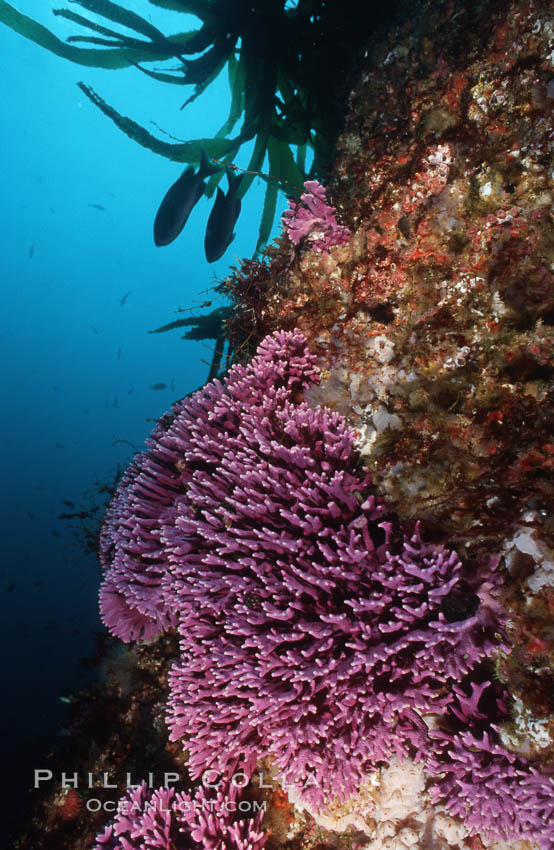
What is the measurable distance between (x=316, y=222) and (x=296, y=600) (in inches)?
99.6

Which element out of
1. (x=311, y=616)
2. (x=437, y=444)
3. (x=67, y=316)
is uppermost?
(x=67, y=316)

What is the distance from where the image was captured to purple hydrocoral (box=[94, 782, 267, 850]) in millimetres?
2705

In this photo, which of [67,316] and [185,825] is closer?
[185,825]

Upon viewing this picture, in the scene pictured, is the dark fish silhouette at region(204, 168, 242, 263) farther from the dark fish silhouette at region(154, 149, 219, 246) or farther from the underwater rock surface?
the underwater rock surface

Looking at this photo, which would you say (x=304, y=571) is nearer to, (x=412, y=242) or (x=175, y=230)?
(x=412, y=242)

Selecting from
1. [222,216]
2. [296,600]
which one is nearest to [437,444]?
[296,600]

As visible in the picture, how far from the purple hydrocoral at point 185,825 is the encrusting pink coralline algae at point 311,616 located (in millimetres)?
256

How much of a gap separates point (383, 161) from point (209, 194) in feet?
11.1

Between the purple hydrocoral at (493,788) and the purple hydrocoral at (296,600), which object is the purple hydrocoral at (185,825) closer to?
the purple hydrocoral at (296,600)

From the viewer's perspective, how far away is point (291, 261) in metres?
3.20

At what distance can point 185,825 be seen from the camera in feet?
9.59

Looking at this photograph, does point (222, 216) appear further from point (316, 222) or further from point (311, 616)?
point (311, 616)

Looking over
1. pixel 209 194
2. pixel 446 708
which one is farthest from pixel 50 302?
pixel 446 708

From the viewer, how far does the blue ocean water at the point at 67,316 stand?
3509 cm
